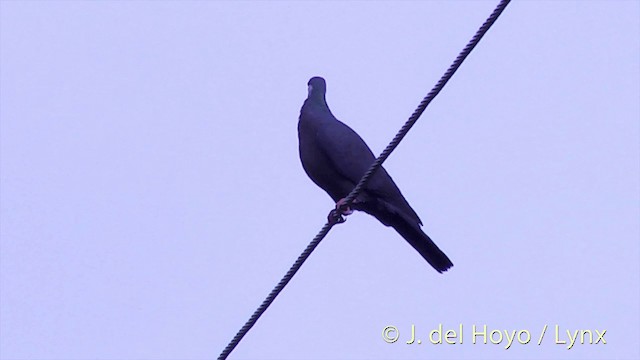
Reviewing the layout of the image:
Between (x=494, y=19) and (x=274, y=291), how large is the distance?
4.60 ft

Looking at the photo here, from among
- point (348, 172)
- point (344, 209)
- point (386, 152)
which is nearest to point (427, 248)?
point (344, 209)

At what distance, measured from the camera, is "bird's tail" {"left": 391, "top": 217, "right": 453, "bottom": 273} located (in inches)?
252

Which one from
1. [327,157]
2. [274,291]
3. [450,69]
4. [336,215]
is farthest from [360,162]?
[450,69]

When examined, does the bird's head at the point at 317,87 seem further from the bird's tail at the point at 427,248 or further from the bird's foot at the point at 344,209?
the bird's tail at the point at 427,248

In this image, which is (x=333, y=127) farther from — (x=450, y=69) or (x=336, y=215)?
(x=450, y=69)

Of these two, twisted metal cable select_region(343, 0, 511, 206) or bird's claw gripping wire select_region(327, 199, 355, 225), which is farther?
bird's claw gripping wire select_region(327, 199, 355, 225)

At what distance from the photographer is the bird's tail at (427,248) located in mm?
6406

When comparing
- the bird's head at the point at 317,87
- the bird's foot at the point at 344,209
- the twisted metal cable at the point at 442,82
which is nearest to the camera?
the twisted metal cable at the point at 442,82

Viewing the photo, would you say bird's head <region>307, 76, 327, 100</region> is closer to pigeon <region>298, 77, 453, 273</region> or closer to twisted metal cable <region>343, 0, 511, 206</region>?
pigeon <region>298, 77, 453, 273</region>

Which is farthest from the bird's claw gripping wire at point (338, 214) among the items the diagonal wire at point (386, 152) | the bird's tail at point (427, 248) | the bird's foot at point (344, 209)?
the diagonal wire at point (386, 152)

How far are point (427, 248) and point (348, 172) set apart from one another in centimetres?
69

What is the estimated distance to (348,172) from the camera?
6871mm

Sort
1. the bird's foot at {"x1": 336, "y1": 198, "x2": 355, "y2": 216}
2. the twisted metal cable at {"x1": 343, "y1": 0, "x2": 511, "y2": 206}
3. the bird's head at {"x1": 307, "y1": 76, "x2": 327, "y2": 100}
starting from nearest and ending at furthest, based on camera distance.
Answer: the twisted metal cable at {"x1": 343, "y1": 0, "x2": 511, "y2": 206}, the bird's foot at {"x1": 336, "y1": 198, "x2": 355, "y2": 216}, the bird's head at {"x1": 307, "y1": 76, "x2": 327, "y2": 100}

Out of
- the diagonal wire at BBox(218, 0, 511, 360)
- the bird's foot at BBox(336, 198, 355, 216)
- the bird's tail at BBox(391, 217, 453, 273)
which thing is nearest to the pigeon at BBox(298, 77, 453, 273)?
the bird's tail at BBox(391, 217, 453, 273)
